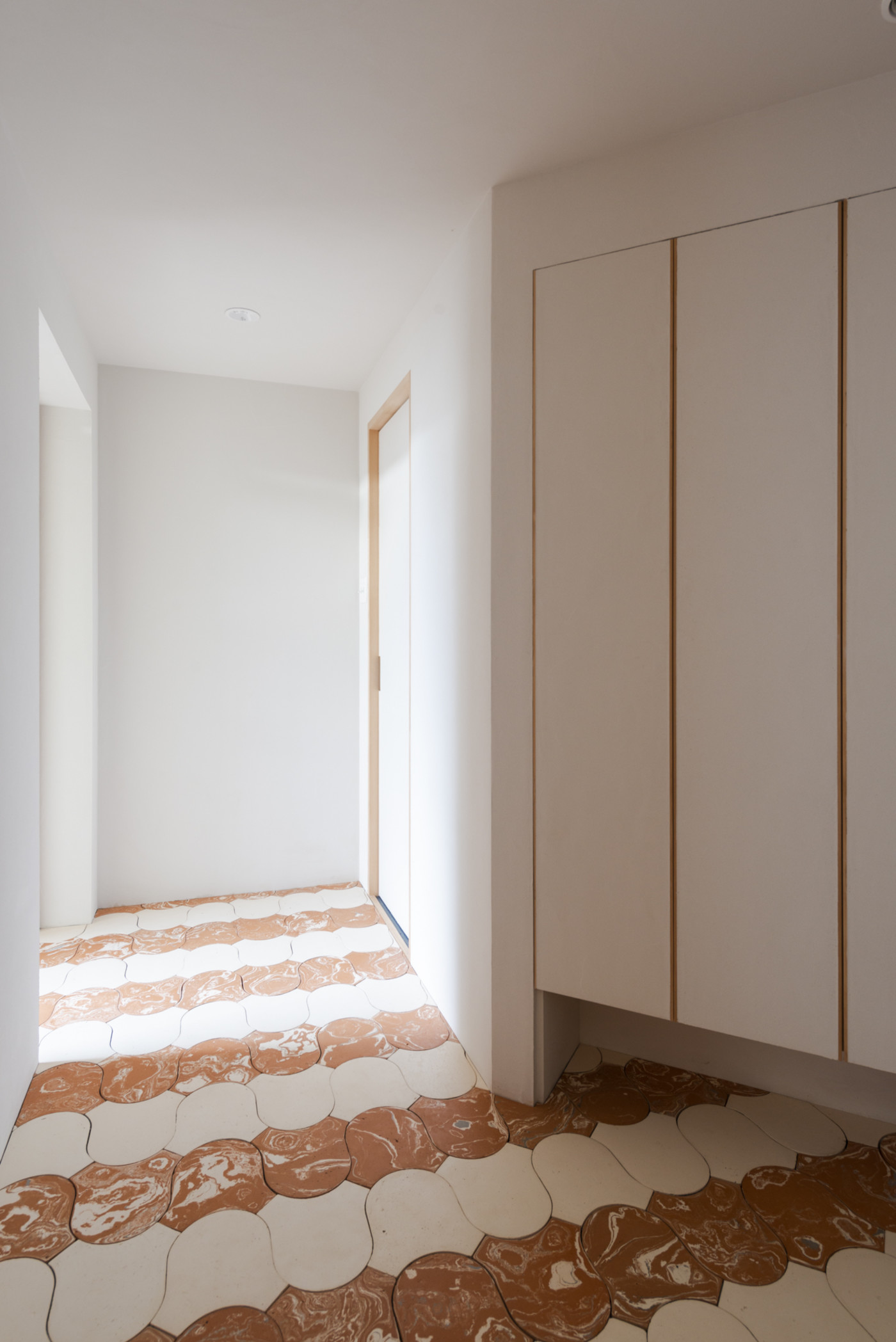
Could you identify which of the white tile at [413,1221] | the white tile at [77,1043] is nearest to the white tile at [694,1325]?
the white tile at [413,1221]

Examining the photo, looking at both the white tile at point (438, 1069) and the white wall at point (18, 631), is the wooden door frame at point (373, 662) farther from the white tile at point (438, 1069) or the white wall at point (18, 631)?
the white wall at point (18, 631)

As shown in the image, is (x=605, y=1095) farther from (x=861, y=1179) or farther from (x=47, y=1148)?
(x=47, y=1148)

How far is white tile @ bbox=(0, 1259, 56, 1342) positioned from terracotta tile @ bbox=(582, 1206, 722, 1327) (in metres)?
1.02

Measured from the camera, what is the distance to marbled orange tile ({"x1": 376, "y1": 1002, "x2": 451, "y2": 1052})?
2.25 metres

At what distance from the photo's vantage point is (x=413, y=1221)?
1541mm

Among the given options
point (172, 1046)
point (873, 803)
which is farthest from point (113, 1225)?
point (873, 803)

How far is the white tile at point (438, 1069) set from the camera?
2.01 meters

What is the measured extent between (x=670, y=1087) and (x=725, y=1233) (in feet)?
1.78

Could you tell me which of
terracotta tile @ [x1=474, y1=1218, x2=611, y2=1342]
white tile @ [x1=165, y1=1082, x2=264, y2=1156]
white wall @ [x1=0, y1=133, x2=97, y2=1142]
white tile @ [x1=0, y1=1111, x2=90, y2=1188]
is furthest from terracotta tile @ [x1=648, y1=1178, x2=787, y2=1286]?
white wall @ [x1=0, y1=133, x2=97, y2=1142]

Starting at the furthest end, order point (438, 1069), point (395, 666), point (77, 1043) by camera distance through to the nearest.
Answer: point (395, 666) → point (77, 1043) → point (438, 1069)

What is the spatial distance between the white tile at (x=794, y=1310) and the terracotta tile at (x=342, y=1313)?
62 centimetres

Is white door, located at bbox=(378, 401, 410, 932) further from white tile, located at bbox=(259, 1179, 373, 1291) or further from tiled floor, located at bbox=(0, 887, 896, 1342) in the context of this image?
white tile, located at bbox=(259, 1179, 373, 1291)

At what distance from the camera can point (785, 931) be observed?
1.69 m

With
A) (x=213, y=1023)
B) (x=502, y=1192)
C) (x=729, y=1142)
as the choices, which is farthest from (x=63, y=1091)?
(x=729, y=1142)
